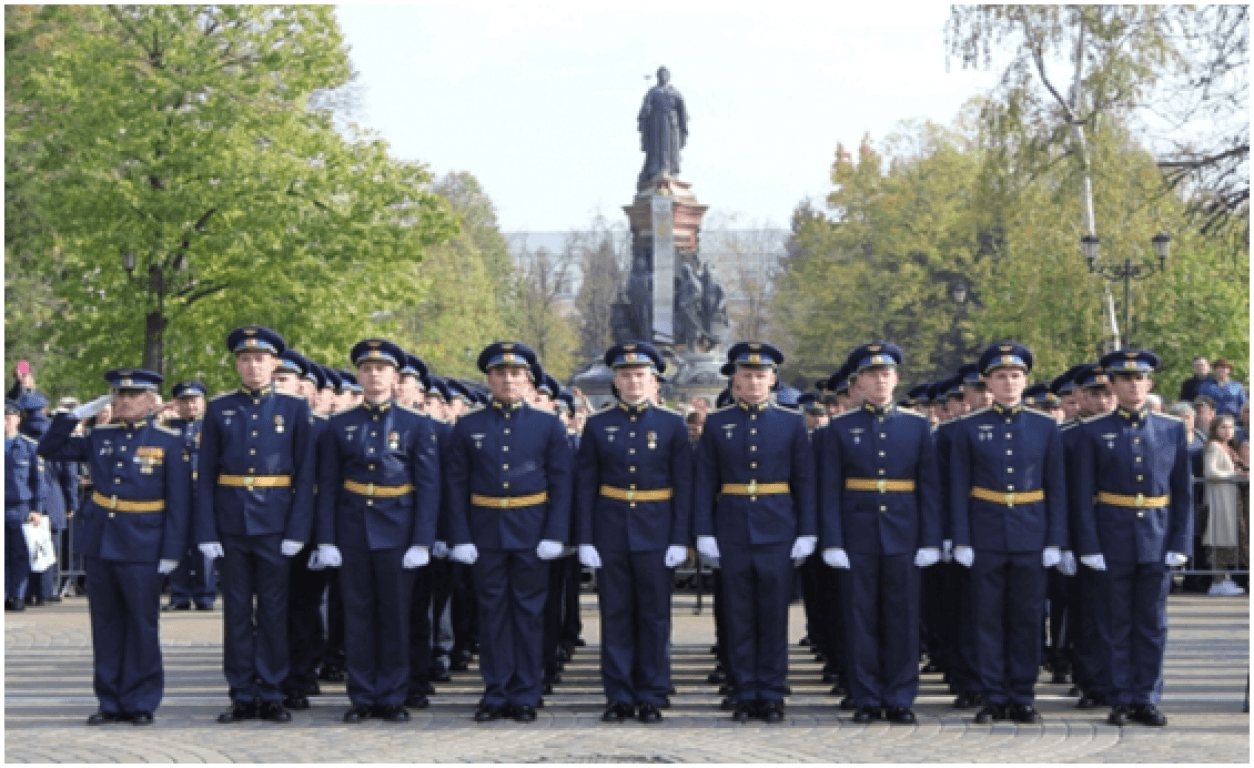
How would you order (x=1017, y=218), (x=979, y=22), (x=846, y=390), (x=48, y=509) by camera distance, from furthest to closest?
(x=1017, y=218), (x=979, y=22), (x=48, y=509), (x=846, y=390)

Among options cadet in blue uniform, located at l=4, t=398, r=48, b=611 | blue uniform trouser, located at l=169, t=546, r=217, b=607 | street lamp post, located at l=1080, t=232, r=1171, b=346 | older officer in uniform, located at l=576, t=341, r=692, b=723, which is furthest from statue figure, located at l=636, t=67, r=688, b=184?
older officer in uniform, located at l=576, t=341, r=692, b=723

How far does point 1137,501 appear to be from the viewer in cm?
998

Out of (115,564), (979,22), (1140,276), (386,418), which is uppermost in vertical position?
(979,22)

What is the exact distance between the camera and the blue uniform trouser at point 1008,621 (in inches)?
390

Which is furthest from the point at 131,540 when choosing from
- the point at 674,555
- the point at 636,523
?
the point at 674,555

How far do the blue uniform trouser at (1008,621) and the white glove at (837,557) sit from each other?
2.65 feet

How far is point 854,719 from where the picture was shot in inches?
392

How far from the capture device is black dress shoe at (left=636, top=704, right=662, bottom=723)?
9906 mm

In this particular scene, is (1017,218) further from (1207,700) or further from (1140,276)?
(1207,700)

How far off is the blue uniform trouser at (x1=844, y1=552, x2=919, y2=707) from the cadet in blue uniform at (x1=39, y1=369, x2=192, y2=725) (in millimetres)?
4079

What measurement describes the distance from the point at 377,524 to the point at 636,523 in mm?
1555

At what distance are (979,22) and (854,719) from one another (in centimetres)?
2582

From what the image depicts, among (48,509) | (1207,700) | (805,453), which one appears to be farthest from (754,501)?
(48,509)

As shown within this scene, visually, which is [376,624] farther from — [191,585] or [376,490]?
[191,585]
